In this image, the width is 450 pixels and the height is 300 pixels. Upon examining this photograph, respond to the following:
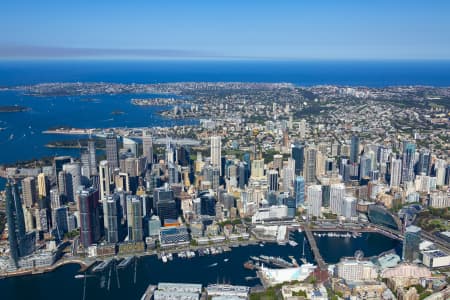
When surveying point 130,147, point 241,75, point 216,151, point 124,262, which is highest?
point 241,75

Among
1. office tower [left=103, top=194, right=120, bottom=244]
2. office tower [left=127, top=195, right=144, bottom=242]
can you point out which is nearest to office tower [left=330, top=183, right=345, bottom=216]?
office tower [left=127, top=195, right=144, bottom=242]

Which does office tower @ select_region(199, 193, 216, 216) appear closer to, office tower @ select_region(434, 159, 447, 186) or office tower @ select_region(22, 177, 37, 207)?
office tower @ select_region(22, 177, 37, 207)

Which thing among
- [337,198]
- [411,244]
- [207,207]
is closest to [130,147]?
[207,207]

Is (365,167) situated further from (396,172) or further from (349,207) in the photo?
(349,207)

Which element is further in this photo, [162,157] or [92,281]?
[162,157]

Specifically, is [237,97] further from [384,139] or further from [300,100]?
[384,139]

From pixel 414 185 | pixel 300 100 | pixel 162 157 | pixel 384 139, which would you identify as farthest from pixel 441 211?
pixel 300 100

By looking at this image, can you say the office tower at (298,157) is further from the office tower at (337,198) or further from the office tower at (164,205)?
the office tower at (164,205)
